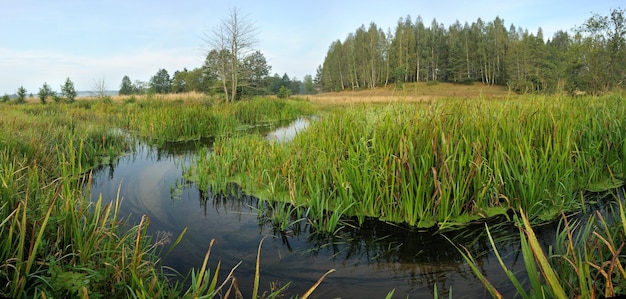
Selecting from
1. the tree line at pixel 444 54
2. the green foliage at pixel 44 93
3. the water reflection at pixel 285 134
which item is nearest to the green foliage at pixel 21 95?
the green foliage at pixel 44 93

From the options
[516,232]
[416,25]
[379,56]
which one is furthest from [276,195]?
[416,25]

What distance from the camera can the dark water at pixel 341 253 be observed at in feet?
8.42

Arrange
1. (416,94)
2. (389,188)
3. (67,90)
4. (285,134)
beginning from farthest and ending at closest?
(67,90), (285,134), (416,94), (389,188)

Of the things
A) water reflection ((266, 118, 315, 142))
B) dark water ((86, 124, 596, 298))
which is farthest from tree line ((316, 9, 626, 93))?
dark water ((86, 124, 596, 298))

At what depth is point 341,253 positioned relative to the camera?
10.1ft

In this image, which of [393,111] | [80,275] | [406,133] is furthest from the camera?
[393,111]

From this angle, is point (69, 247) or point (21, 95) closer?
point (69, 247)

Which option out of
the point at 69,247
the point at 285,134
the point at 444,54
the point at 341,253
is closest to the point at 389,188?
the point at 341,253

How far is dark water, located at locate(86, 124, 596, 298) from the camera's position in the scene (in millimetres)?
2566

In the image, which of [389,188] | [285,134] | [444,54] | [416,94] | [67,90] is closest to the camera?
[389,188]

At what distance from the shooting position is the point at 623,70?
20328 millimetres

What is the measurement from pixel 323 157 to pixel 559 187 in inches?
107

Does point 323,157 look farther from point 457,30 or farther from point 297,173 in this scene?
point 457,30

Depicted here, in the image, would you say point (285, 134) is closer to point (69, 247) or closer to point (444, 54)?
point (69, 247)
